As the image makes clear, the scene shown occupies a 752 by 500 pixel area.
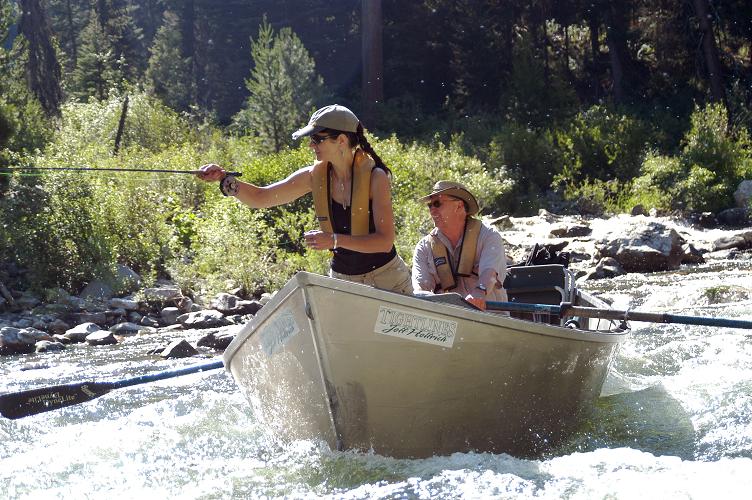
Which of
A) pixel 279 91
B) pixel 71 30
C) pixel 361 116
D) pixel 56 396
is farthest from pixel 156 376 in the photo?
pixel 71 30

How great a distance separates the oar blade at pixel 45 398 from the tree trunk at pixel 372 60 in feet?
95.6

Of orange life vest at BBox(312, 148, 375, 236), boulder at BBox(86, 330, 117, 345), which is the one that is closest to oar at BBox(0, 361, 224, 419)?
orange life vest at BBox(312, 148, 375, 236)

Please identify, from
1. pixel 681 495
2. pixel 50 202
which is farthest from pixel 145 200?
pixel 681 495

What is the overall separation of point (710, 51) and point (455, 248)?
23.0 metres

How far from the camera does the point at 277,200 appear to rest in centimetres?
569

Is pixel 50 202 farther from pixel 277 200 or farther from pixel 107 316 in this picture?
pixel 277 200

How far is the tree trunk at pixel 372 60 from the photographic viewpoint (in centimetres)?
3484

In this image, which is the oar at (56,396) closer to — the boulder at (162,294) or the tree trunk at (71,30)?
the boulder at (162,294)

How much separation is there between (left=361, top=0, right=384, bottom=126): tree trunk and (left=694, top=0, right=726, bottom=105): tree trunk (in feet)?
37.1

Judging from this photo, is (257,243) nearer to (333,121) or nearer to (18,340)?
(18,340)

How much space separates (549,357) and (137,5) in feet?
208

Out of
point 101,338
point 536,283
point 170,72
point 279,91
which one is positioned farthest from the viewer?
point 170,72

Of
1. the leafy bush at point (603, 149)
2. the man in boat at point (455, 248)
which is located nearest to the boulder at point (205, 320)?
the man in boat at point (455, 248)

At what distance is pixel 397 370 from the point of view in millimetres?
5305
